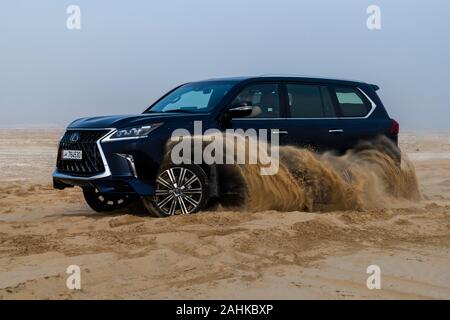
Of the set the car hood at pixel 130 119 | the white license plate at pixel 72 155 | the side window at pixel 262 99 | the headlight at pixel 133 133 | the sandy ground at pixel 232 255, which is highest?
the side window at pixel 262 99

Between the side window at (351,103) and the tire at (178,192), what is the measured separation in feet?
7.95

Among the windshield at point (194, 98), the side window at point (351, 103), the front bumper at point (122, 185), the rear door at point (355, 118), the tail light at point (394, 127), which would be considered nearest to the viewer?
the front bumper at point (122, 185)

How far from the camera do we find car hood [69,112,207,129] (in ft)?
23.2

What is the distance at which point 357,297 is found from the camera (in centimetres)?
421

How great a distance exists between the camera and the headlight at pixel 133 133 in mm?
6996

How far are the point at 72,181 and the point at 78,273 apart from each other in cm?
267

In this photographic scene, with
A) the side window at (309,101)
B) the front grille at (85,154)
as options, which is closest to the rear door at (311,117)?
the side window at (309,101)

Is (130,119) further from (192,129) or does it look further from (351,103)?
(351,103)

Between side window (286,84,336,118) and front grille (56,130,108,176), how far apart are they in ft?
8.01

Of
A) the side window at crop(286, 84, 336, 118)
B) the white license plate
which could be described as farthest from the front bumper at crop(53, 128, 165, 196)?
the side window at crop(286, 84, 336, 118)

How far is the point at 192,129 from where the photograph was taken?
729cm

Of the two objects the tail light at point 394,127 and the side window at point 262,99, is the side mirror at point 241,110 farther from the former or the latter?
the tail light at point 394,127

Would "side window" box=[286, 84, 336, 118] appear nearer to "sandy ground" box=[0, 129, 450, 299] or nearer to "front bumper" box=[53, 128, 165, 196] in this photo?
"sandy ground" box=[0, 129, 450, 299]
